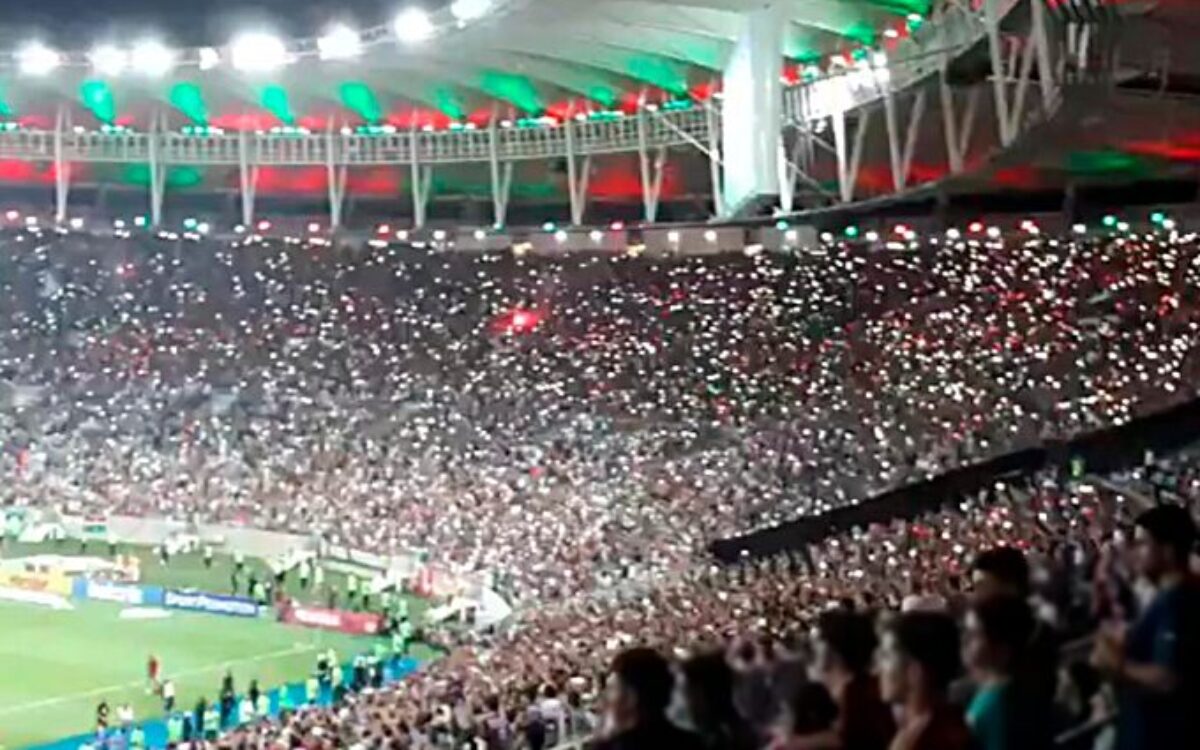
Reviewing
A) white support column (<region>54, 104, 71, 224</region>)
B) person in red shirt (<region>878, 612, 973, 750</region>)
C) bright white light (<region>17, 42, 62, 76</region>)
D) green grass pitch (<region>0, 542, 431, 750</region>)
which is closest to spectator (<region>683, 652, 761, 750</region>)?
person in red shirt (<region>878, 612, 973, 750</region>)

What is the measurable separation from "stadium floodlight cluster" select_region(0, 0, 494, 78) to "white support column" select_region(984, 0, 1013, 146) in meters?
16.8

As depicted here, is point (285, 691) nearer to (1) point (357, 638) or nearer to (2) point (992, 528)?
(1) point (357, 638)

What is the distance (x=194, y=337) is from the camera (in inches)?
2037

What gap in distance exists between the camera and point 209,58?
44.1 m

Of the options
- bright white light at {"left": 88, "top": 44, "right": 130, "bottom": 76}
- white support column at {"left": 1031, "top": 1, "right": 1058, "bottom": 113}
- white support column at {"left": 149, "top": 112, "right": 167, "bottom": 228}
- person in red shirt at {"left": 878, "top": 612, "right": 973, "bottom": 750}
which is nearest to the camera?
person in red shirt at {"left": 878, "top": 612, "right": 973, "bottom": 750}

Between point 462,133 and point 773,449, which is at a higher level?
point 462,133

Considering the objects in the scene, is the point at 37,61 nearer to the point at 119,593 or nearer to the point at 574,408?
the point at 119,593

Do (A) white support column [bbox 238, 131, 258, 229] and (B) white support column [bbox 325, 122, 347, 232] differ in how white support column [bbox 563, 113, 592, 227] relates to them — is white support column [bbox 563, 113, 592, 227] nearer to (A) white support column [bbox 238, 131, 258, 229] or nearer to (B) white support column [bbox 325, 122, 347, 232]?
(B) white support column [bbox 325, 122, 347, 232]

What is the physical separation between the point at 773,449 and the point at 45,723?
15.1 m

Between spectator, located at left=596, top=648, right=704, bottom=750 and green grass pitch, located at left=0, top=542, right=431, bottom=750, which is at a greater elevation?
spectator, located at left=596, top=648, right=704, bottom=750

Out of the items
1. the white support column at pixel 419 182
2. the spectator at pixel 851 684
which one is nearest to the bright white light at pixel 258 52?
the white support column at pixel 419 182

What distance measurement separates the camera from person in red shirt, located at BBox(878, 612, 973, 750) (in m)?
4.35

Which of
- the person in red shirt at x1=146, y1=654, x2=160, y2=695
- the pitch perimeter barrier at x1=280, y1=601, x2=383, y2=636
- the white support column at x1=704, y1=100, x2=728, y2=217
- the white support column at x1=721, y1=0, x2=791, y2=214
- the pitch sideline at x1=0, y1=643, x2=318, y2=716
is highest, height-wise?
the white support column at x1=721, y1=0, x2=791, y2=214

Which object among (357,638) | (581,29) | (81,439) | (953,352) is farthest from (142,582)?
(953,352)
